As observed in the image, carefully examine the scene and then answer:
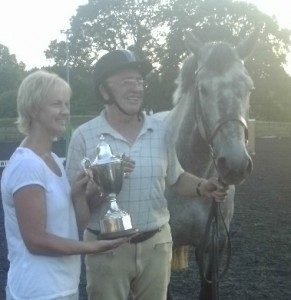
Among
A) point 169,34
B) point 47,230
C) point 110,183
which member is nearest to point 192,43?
point 110,183

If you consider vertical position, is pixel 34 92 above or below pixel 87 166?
above

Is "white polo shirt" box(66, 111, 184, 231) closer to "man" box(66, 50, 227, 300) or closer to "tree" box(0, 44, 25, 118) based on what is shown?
"man" box(66, 50, 227, 300)

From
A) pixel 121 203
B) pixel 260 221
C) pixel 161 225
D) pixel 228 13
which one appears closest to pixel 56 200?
pixel 121 203

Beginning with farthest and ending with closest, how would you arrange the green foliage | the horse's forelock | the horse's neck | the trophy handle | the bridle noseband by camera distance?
1. the green foliage
2. the horse's neck
3. the horse's forelock
4. the bridle noseband
5. the trophy handle

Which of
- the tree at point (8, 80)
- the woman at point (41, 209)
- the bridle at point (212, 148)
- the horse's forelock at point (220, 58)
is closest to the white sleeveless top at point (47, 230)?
the woman at point (41, 209)

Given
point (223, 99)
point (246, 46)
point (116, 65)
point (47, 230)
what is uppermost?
point (246, 46)

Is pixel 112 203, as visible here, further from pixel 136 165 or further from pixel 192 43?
pixel 192 43

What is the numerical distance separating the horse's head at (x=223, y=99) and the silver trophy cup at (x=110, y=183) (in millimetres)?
732

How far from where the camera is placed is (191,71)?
12.0 feet

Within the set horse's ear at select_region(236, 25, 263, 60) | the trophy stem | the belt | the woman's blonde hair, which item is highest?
horse's ear at select_region(236, 25, 263, 60)

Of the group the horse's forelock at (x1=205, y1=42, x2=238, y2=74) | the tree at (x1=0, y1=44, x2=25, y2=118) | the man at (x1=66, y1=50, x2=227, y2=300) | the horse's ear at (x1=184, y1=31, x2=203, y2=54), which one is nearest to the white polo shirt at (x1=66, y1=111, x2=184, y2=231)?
the man at (x1=66, y1=50, x2=227, y2=300)

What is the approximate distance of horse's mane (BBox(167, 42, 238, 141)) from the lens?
3.34 m

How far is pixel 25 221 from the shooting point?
215 cm

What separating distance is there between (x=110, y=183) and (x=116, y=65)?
2.04 feet
